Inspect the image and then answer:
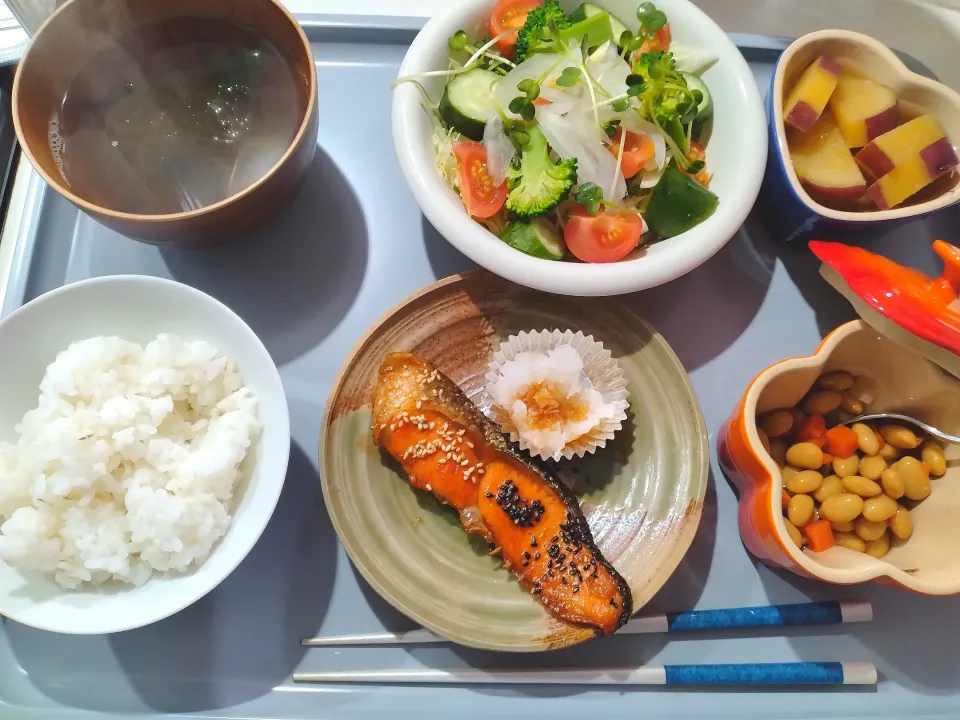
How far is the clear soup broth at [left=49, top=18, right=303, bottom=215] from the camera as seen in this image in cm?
140

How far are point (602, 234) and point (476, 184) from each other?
0.28 m

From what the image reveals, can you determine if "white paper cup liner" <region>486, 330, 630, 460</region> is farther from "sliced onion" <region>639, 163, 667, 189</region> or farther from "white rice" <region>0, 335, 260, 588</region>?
"white rice" <region>0, 335, 260, 588</region>

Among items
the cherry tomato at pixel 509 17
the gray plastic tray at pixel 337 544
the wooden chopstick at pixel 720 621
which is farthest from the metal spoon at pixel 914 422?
the cherry tomato at pixel 509 17

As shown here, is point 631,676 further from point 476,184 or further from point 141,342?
point 141,342

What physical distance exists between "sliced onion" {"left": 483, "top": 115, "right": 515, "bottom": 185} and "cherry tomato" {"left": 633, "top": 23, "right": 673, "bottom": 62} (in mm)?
339

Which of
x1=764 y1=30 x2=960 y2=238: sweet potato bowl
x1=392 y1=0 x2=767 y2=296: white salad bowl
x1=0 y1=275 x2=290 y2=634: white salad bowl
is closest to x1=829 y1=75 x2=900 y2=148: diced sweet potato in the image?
x1=764 y1=30 x2=960 y2=238: sweet potato bowl

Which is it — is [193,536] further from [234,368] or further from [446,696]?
[446,696]

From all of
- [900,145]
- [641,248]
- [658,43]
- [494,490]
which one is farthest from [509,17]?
[494,490]

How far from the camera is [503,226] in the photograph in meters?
1.48

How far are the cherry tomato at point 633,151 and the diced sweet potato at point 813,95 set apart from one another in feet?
1.05

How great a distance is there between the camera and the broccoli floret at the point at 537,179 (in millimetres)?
1385

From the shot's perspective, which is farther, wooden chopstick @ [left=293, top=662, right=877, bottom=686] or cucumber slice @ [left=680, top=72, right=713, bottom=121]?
cucumber slice @ [left=680, top=72, right=713, bottom=121]

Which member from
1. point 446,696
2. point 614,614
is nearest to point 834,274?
point 614,614

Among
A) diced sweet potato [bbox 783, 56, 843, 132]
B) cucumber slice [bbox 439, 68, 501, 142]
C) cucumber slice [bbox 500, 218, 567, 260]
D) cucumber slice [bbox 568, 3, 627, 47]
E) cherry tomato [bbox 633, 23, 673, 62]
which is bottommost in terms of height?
cucumber slice [bbox 500, 218, 567, 260]
